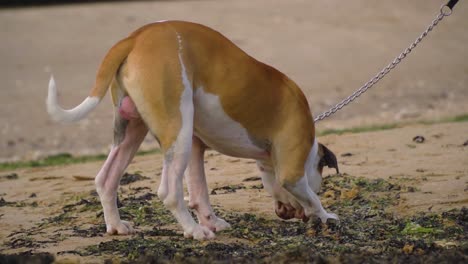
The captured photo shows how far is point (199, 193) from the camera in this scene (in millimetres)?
7633

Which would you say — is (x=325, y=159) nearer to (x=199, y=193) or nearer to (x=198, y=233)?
(x=199, y=193)

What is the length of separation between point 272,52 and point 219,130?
1307cm

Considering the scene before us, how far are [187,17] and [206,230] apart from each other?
599 inches

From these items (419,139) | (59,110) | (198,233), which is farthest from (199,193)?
(419,139)

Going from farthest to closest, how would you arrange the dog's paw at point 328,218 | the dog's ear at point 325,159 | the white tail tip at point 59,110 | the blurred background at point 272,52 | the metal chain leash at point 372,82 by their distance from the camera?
the blurred background at point 272,52 < the metal chain leash at point 372,82 < the dog's ear at point 325,159 < the dog's paw at point 328,218 < the white tail tip at point 59,110

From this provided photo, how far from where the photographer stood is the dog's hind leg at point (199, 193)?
7.57 m

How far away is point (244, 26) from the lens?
21.9m

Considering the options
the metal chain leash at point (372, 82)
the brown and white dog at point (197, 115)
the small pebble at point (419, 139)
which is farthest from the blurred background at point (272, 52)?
the brown and white dog at point (197, 115)

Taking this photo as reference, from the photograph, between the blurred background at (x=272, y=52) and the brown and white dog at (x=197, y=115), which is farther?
the blurred background at (x=272, y=52)

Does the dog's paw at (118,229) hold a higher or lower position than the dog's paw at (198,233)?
lower

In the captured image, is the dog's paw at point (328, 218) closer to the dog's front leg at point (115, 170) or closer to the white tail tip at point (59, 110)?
the dog's front leg at point (115, 170)

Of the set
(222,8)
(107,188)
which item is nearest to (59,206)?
(107,188)

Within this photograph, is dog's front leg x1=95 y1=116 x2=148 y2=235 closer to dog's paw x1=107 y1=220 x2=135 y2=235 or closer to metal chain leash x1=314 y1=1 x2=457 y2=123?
dog's paw x1=107 y1=220 x2=135 y2=235

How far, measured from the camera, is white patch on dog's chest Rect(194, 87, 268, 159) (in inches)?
280
